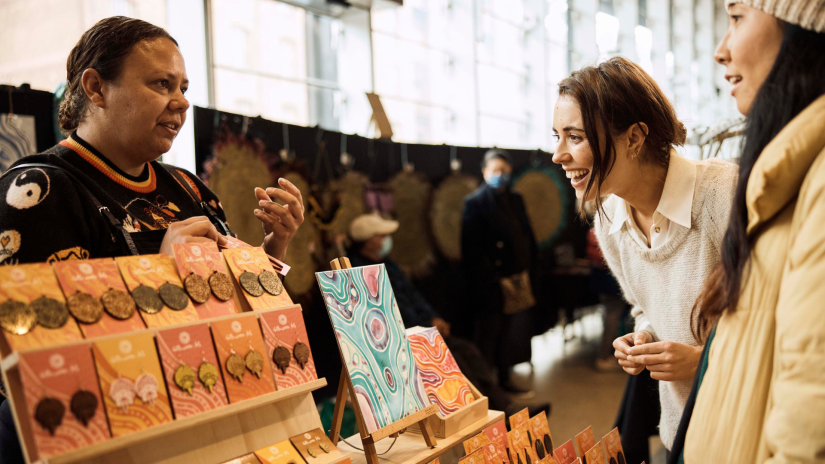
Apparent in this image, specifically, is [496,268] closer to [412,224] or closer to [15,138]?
[412,224]

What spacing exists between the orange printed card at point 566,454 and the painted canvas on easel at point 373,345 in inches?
13.2

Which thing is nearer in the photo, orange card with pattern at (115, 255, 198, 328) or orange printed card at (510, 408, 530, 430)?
orange card with pattern at (115, 255, 198, 328)

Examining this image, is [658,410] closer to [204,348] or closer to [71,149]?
[204,348]

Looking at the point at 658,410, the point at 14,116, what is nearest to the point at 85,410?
the point at 14,116

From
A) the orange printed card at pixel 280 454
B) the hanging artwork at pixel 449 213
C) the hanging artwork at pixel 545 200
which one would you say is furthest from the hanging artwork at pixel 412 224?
the orange printed card at pixel 280 454

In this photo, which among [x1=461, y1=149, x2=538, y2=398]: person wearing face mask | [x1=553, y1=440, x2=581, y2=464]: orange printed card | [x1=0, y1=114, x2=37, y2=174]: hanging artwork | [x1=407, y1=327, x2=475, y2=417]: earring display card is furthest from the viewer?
[x1=461, y1=149, x2=538, y2=398]: person wearing face mask

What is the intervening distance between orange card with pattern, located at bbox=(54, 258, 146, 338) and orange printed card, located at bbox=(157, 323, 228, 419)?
0.18ft

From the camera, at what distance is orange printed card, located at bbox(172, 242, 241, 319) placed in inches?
40.6

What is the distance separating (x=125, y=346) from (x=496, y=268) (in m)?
3.74

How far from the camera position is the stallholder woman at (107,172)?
109 centimetres

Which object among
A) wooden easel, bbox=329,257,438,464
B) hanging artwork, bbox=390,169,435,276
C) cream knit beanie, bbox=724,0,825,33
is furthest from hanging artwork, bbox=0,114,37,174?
cream knit beanie, bbox=724,0,825,33

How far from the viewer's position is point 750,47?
92 centimetres

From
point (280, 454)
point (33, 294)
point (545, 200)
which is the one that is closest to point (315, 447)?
point (280, 454)

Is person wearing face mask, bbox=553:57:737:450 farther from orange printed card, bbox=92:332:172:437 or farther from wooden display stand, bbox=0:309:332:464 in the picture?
orange printed card, bbox=92:332:172:437
